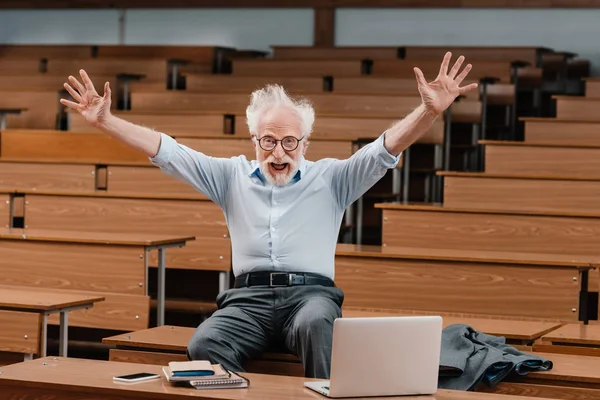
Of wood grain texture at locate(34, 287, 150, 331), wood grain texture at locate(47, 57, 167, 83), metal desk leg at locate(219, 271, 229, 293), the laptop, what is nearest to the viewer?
the laptop

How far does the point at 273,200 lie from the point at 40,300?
2.41 ft

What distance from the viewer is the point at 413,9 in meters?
6.64

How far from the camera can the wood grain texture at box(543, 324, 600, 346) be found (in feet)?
7.46

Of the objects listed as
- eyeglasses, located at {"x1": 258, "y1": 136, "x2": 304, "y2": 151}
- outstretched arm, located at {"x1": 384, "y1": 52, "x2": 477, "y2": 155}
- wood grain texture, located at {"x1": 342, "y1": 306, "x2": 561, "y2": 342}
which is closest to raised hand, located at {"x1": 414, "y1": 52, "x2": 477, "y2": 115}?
outstretched arm, located at {"x1": 384, "y1": 52, "x2": 477, "y2": 155}

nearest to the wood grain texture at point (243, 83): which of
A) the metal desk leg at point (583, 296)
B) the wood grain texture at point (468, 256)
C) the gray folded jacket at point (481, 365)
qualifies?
the wood grain texture at point (468, 256)

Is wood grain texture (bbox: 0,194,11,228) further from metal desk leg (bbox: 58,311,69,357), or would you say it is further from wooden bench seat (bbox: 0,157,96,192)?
metal desk leg (bbox: 58,311,69,357)

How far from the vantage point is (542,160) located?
3.93 metres

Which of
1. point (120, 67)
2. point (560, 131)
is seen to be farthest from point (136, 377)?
point (120, 67)

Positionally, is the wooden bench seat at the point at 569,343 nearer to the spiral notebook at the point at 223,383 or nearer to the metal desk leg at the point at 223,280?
the spiral notebook at the point at 223,383

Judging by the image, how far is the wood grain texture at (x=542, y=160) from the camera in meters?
3.87

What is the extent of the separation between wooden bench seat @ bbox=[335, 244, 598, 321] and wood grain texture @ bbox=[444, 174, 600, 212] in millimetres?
626

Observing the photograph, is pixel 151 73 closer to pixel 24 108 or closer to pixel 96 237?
pixel 24 108

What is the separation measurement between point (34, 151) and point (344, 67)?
6.21 feet

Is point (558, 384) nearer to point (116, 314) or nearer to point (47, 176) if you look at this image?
point (116, 314)
